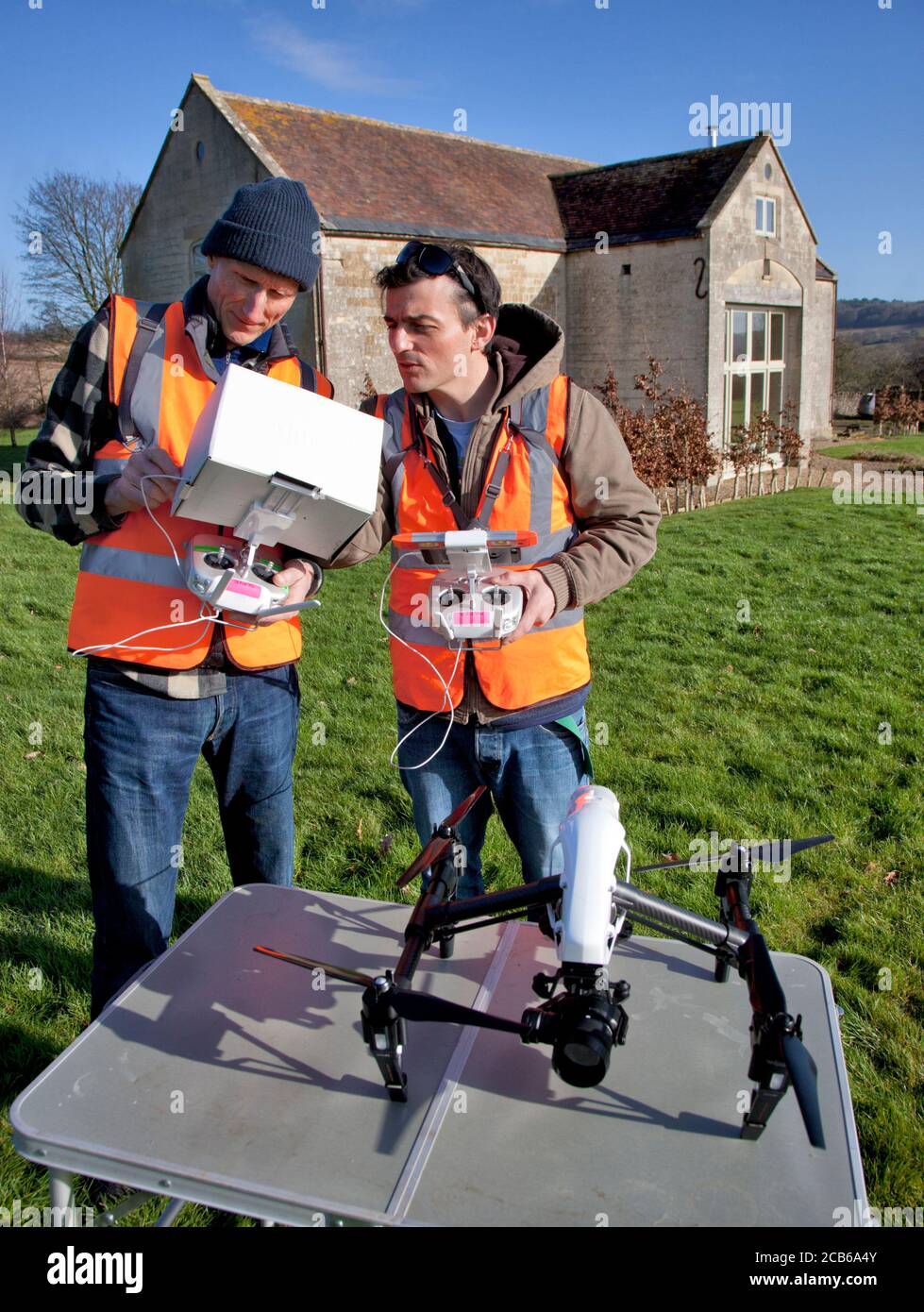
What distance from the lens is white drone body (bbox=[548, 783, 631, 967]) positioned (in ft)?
5.17

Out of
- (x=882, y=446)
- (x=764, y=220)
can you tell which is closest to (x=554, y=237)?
(x=764, y=220)

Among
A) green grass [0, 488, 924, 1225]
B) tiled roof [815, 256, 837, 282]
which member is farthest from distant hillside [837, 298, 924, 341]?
green grass [0, 488, 924, 1225]

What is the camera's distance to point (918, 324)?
76.8m

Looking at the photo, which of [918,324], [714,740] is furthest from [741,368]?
[918,324]

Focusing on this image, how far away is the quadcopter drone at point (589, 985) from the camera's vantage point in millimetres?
1543

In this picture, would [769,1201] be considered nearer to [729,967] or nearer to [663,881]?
[729,967]

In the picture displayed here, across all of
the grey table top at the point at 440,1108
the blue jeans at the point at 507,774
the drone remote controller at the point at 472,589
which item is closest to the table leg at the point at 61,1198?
the grey table top at the point at 440,1108

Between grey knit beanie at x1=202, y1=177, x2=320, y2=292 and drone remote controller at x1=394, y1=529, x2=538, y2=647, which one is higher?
grey knit beanie at x1=202, y1=177, x2=320, y2=292

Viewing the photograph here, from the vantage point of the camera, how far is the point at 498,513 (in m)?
2.56

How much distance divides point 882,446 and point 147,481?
23.5 meters

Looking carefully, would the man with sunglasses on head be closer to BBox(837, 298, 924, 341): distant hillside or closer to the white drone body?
the white drone body

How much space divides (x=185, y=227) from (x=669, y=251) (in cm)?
988

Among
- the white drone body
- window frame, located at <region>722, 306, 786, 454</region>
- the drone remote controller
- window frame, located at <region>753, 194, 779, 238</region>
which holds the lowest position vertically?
the white drone body

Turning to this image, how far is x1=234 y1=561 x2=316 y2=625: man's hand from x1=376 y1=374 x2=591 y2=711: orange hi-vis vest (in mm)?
247
